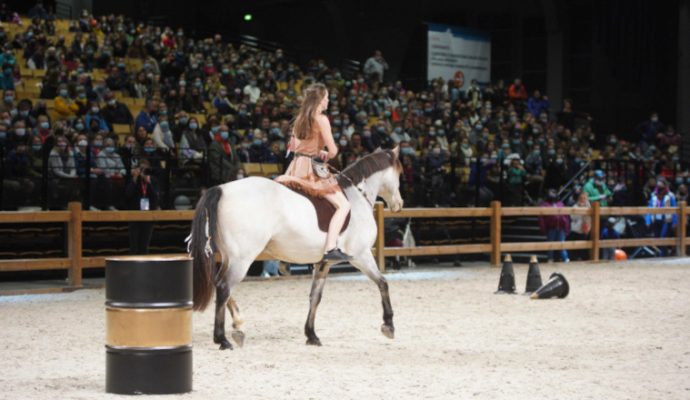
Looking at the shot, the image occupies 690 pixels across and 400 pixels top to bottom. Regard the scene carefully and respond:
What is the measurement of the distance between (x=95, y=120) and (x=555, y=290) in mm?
9956

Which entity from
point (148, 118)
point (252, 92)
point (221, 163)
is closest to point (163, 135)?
point (148, 118)

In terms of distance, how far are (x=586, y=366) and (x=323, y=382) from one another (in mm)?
2409

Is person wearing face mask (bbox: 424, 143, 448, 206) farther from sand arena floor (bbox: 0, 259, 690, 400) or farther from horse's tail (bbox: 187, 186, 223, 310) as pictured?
horse's tail (bbox: 187, 186, 223, 310)

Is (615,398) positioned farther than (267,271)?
No

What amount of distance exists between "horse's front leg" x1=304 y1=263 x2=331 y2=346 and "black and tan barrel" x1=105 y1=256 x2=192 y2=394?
9.71 ft

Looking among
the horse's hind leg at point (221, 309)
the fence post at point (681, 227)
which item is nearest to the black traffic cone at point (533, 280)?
the horse's hind leg at point (221, 309)

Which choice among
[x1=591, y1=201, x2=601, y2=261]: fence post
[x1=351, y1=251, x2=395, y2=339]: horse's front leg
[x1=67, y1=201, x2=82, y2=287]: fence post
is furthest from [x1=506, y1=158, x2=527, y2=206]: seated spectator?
[x1=351, y1=251, x2=395, y2=339]: horse's front leg

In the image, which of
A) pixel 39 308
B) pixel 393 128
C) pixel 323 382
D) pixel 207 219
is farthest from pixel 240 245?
pixel 393 128

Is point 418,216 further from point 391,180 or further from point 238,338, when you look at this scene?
point 238,338

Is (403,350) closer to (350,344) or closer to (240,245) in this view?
(350,344)

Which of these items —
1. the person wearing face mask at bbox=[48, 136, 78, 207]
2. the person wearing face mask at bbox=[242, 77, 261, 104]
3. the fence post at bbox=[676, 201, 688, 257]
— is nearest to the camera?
the person wearing face mask at bbox=[48, 136, 78, 207]

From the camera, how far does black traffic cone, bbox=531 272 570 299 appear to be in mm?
14438

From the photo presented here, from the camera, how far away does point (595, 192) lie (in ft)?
80.1

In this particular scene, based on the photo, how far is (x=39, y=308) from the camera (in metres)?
13.2
